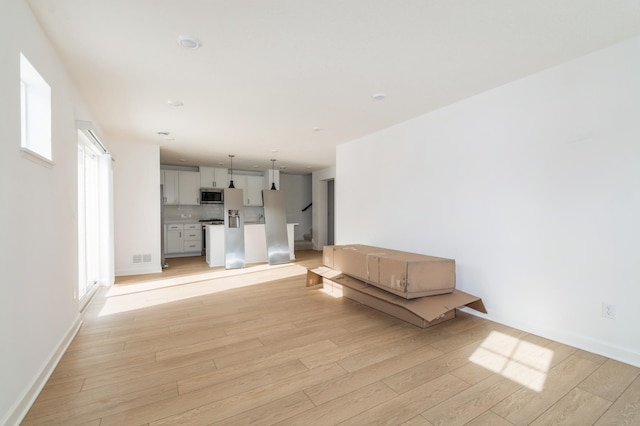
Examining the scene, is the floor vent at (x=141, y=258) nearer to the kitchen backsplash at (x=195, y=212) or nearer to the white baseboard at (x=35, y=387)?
the kitchen backsplash at (x=195, y=212)

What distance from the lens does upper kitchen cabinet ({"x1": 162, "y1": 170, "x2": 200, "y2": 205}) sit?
751cm

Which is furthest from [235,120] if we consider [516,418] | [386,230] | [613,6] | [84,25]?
[516,418]

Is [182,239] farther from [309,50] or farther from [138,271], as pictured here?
[309,50]

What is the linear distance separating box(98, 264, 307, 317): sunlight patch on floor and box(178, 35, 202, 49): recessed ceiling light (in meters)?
3.06

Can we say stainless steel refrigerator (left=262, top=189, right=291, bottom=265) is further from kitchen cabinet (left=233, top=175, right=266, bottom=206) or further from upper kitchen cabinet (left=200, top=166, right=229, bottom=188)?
upper kitchen cabinet (left=200, top=166, right=229, bottom=188)

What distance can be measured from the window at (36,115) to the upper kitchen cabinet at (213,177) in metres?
5.77

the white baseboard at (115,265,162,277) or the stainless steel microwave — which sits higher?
the stainless steel microwave

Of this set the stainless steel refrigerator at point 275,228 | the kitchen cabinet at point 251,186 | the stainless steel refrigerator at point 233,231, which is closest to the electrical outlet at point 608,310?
the stainless steel refrigerator at point 275,228

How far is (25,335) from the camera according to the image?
5.81ft

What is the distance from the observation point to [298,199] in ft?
32.2

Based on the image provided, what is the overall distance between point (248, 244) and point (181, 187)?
8.60 feet

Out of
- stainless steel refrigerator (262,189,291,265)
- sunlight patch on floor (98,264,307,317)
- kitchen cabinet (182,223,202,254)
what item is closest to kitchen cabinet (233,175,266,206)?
kitchen cabinet (182,223,202,254)

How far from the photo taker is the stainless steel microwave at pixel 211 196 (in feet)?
25.9

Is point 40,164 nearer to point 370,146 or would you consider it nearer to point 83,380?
point 83,380
